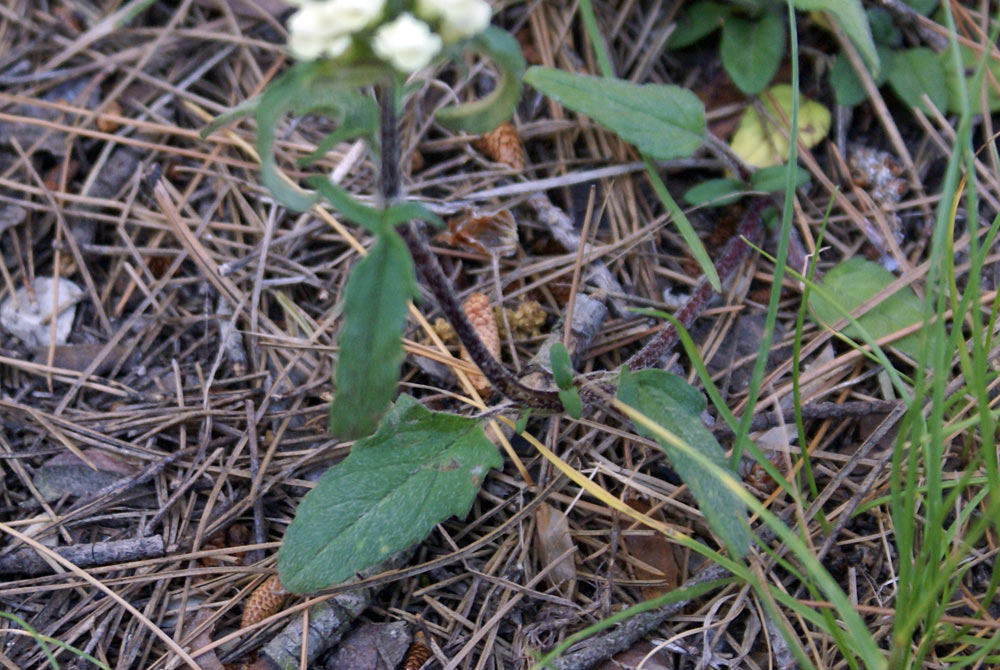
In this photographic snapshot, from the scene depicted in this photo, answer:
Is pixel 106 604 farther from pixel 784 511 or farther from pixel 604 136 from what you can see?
pixel 604 136

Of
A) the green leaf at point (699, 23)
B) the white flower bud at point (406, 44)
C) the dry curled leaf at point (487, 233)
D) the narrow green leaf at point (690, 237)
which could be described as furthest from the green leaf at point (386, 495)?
the green leaf at point (699, 23)

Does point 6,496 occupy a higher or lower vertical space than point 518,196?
lower

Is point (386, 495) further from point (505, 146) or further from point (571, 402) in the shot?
point (505, 146)

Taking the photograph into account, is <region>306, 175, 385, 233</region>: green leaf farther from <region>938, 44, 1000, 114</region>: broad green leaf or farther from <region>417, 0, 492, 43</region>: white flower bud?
<region>938, 44, 1000, 114</region>: broad green leaf

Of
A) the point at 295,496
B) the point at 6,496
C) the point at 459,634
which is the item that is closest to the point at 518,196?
the point at 295,496

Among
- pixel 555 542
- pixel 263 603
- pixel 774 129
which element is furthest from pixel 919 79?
pixel 263 603

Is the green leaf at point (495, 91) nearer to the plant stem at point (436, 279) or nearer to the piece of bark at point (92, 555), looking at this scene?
the plant stem at point (436, 279)
